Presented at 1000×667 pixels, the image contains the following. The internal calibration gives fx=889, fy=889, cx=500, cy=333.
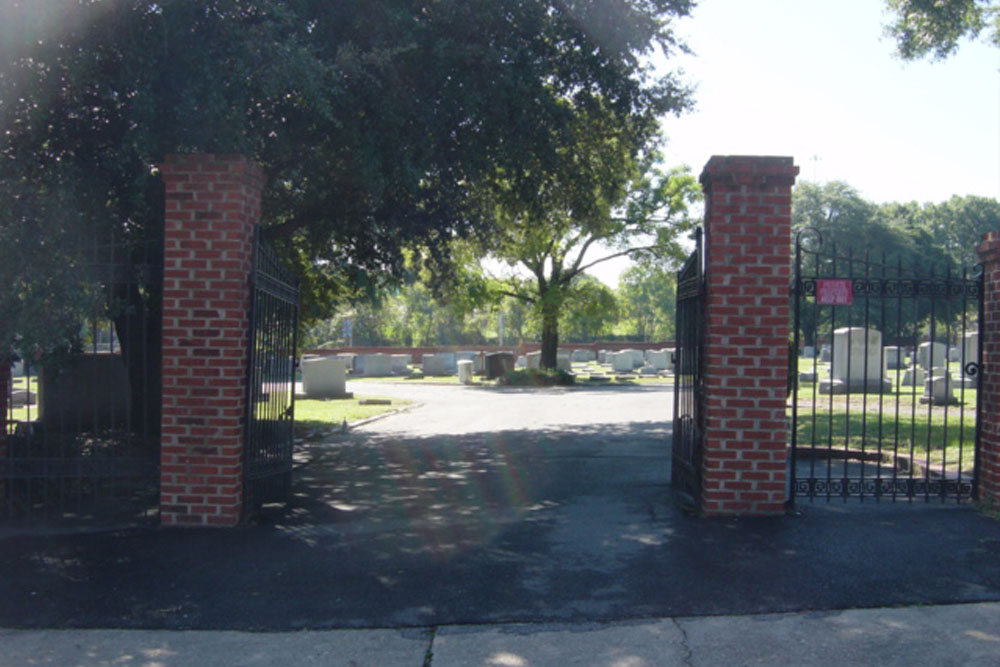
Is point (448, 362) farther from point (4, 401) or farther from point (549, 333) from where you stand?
point (4, 401)

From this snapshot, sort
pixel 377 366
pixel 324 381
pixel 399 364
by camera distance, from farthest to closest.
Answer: pixel 399 364
pixel 377 366
pixel 324 381

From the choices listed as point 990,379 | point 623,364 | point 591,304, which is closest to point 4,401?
point 990,379

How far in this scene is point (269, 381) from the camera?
7598mm

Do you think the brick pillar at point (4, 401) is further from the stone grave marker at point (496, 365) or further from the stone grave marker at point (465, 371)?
the stone grave marker at point (496, 365)

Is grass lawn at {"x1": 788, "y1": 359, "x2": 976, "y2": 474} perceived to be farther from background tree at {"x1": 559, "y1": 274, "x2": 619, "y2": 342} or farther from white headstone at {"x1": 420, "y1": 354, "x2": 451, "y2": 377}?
white headstone at {"x1": 420, "y1": 354, "x2": 451, "y2": 377}

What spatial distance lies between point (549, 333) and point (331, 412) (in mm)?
18184

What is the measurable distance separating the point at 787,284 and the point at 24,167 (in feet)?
22.1

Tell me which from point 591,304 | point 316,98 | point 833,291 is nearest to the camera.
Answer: point 833,291

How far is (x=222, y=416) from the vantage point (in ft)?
22.4

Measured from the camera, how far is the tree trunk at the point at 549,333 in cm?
3556

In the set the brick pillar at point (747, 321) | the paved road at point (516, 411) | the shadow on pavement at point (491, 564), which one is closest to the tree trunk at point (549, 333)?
the paved road at point (516, 411)

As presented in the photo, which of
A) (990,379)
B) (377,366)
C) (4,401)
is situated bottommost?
(377,366)

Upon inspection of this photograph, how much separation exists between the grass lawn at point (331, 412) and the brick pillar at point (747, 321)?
30.5ft

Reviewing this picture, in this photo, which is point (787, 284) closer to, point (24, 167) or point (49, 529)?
point (49, 529)
